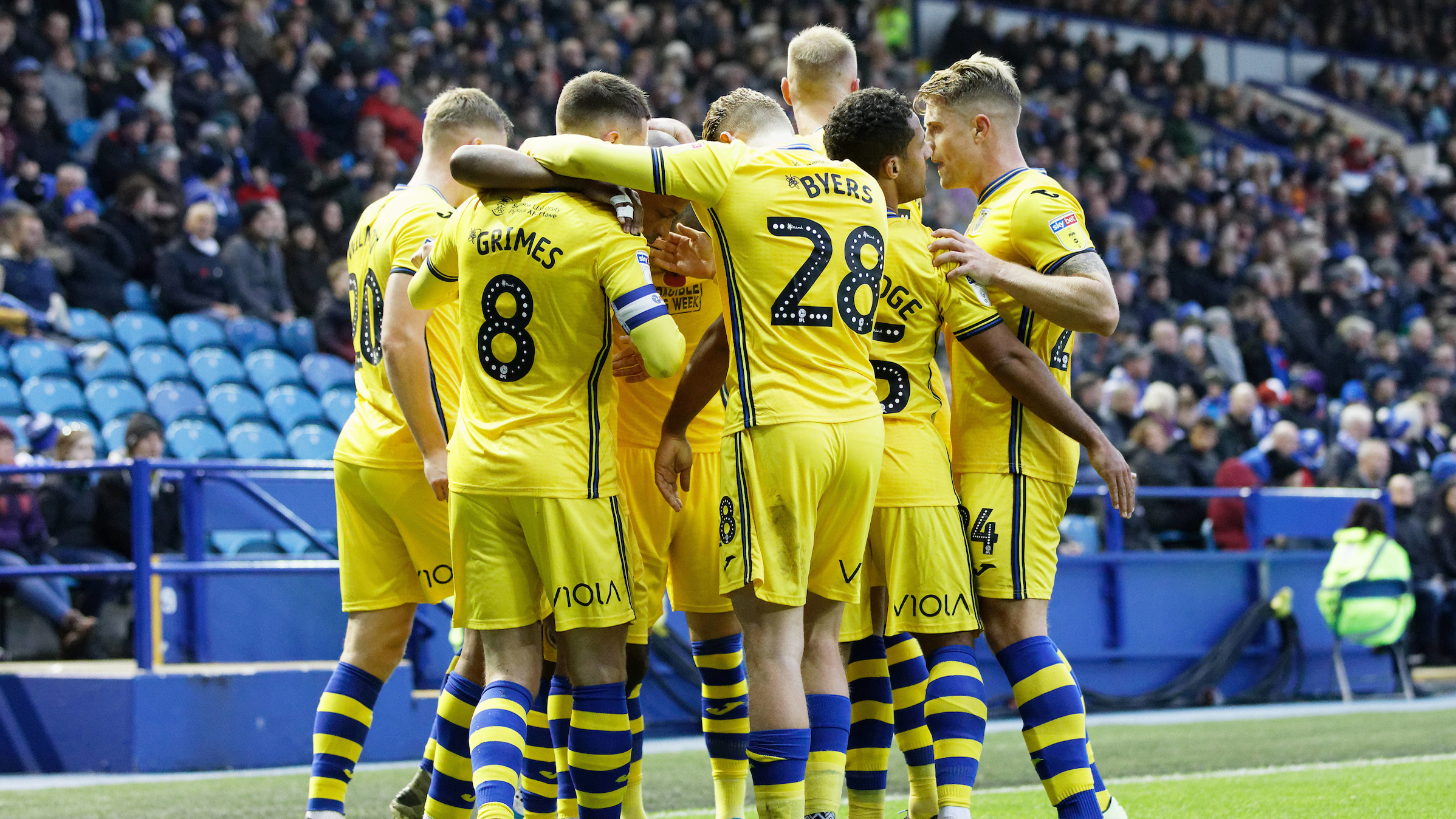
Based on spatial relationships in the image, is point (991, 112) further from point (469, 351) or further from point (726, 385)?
point (469, 351)

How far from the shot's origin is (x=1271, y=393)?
15.2 metres

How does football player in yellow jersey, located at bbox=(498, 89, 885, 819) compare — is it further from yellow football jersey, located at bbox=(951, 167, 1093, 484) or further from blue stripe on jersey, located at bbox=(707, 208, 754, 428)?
yellow football jersey, located at bbox=(951, 167, 1093, 484)

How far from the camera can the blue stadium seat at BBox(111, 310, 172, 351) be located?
10773mm

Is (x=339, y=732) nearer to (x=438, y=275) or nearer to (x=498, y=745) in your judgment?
(x=498, y=745)

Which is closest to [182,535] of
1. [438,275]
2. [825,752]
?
[438,275]

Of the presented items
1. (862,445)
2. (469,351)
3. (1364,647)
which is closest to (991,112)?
(862,445)

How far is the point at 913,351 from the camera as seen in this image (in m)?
→ 4.45

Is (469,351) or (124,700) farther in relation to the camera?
(124,700)

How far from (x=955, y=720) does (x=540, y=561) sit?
1.26 metres

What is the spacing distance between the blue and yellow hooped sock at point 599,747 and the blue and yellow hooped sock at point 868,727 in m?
0.78

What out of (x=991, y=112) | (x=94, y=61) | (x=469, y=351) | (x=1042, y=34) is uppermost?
(x=1042, y=34)

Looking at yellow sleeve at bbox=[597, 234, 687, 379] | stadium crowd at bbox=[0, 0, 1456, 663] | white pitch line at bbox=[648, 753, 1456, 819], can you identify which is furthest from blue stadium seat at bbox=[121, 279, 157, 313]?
yellow sleeve at bbox=[597, 234, 687, 379]

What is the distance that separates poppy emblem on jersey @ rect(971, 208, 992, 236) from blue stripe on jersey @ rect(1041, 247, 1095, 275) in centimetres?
27

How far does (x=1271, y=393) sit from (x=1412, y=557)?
9.74ft
